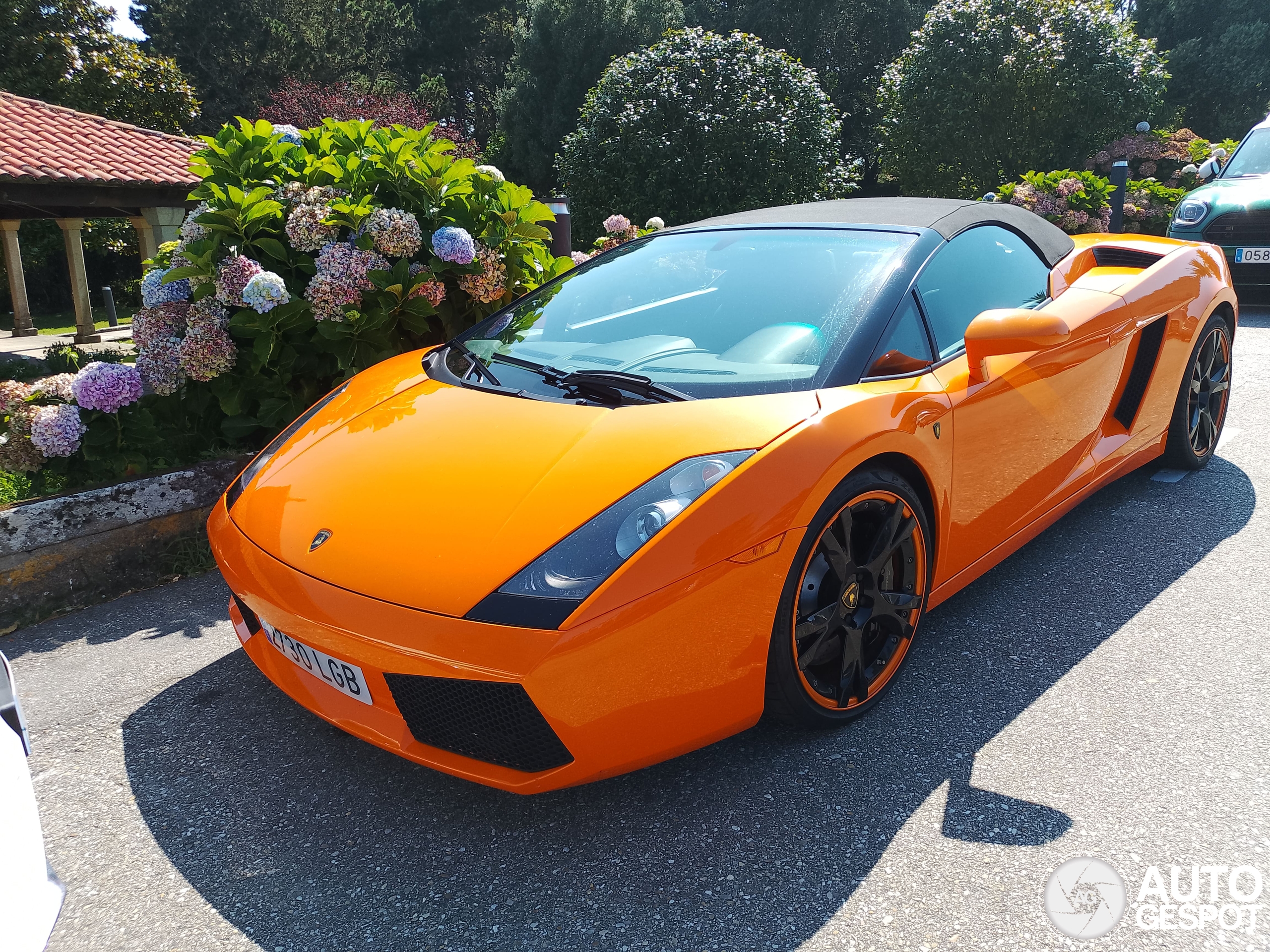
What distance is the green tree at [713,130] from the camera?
10852 millimetres

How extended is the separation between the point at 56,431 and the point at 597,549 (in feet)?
8.70

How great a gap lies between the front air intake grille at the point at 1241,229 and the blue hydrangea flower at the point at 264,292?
Answer: 25.1 ft

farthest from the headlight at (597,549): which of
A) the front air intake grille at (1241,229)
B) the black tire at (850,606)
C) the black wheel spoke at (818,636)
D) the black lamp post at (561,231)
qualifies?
the front air intake grille at (1241,229)

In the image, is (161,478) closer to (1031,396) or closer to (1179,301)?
(1031,396)

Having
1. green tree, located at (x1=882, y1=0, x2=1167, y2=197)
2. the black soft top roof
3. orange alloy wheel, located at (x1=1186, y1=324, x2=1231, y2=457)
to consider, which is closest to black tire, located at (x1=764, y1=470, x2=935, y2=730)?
the black soft top roof

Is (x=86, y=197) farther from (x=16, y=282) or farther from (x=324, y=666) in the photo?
(x=324, y=666)

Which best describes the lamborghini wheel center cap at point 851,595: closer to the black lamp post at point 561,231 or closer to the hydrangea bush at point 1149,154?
the black lamp post at point 561,231

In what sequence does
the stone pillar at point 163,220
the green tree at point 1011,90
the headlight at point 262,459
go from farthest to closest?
1. the stone pillar at point 163,220
2. the green tree at point 1011,90
3. the headlight at point 262,459

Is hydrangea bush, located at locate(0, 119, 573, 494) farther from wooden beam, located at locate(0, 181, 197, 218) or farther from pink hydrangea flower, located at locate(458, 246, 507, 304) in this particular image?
wooden beam, located at locate(0, 181, 197, 218)

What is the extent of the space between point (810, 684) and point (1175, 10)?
37.6 meters

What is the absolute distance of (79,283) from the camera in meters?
17.2

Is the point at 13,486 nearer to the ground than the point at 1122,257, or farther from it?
nearer to the ground

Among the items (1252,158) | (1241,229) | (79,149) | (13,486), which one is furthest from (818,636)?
(79,149)

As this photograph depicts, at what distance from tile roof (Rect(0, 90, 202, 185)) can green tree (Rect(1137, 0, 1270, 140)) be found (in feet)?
93.5
